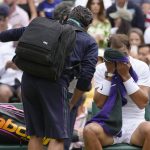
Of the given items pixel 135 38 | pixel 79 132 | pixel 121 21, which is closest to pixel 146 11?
pixel 121 21

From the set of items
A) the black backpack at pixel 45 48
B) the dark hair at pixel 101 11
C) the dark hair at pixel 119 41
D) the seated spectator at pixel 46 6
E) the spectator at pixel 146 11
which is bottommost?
the spectator at pixel 146 11

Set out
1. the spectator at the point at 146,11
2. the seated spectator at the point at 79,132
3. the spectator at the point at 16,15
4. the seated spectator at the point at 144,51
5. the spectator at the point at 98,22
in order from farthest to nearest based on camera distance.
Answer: the spectator at the point at 146,11 < the spectator at the point at 16,15 < the spectator at the point at 98,22 < the seated spectator at the point at 144,51 < the seated spectator at the point at 79,132

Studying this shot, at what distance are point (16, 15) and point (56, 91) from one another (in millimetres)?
5227

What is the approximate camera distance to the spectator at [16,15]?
11127mm

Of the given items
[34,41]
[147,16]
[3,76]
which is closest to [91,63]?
[34,41]

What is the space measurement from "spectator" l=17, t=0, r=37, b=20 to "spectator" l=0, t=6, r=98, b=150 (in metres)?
5.29

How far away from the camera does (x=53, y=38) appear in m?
6.00

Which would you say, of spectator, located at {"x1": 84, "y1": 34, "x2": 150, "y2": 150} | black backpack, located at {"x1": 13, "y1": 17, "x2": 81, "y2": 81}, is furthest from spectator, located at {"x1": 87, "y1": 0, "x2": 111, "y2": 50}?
black backpack, located at {"x1": 13, "y1": 17, "x2": 81, "y2": 81}

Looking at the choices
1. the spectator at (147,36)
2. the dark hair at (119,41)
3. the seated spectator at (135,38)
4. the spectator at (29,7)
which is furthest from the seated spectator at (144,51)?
the spectator at (29,7)

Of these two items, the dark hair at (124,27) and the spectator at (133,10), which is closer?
the dark hair at (124,27)

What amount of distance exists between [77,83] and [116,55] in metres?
0.46

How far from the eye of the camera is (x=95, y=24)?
10656mm

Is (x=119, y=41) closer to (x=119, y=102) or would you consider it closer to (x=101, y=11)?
(x=119, y=102)

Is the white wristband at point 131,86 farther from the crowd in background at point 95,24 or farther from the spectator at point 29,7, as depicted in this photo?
the spectator at point 29,7
